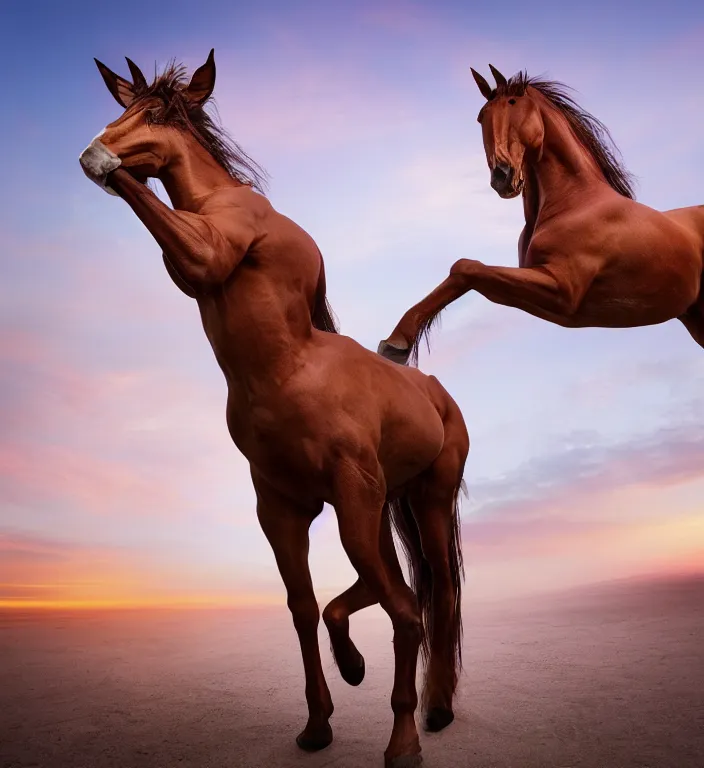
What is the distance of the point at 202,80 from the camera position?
3553 millimetres

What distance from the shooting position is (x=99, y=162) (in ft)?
10.0

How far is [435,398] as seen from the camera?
12.8 feet

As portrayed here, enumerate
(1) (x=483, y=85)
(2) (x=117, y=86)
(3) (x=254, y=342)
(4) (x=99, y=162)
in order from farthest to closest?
(1) (x=483, y=85)
(2) (x=117, y=86)
(3) (x=254, y=342)
(4) (x=99, y=162)

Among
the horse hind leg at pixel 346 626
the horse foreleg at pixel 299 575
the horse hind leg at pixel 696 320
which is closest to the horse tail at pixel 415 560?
the horse hind leg at pixel 346 626

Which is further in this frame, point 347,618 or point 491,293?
point 347,618

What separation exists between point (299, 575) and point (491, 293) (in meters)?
1.37

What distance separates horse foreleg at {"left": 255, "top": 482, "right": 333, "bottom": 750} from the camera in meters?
3.51

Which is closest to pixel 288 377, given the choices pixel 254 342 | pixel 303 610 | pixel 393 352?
pixel 254 342

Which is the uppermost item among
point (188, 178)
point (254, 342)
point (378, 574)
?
point (188, 178)

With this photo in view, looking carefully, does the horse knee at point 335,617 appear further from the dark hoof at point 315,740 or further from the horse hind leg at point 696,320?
the horse hind leg at point 696,320

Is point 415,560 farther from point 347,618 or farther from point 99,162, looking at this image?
point 99,162

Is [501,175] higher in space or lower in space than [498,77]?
lower

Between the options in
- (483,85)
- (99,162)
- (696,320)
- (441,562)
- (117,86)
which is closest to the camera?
(99,162)

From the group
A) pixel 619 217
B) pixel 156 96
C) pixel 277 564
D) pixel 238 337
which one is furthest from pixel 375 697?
pixel 156 96
